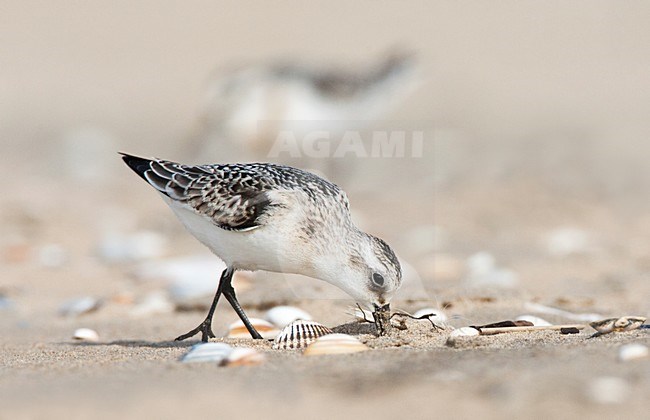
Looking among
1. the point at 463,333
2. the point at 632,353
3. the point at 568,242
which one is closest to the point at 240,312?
the point at 463,333

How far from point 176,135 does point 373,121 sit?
4.22 m

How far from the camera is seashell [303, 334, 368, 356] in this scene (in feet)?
12.5

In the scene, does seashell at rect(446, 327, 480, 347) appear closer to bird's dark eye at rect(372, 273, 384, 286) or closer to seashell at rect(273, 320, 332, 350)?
bird's dark eye at rect(372, 273, 384, 286)

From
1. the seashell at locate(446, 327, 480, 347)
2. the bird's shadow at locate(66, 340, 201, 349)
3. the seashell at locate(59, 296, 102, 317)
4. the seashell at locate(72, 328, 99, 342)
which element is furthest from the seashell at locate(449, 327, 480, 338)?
the seashell at locate(59, 296, 102, 317)

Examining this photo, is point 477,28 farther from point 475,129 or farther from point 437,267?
point 437,267

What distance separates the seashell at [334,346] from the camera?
3.79 m

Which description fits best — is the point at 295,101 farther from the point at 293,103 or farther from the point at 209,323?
the point at 209,323

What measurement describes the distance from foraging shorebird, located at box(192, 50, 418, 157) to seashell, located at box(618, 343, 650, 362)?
754 cm

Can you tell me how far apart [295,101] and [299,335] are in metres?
6.73

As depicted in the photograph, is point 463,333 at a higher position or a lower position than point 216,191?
lower

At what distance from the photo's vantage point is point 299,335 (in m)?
4.25

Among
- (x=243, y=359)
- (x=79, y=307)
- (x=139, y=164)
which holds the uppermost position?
(x=139, y=164)

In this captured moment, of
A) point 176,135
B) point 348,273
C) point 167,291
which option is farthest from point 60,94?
point 348,273

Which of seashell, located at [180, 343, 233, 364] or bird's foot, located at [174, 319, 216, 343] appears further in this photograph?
bird's foot, located at [174, 319, 216, 343]
